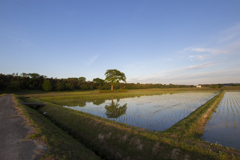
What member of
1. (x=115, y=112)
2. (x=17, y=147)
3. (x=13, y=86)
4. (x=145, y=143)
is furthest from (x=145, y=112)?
(x=13, y=86)

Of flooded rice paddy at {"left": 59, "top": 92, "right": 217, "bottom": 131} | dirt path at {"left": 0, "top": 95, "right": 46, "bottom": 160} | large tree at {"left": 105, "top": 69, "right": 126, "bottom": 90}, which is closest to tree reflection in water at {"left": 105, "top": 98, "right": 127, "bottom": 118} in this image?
flooded rice paddy at {"left": 59, "top": 92, "right": 217, "bottom": 131}

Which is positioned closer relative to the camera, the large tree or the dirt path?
the dirt path

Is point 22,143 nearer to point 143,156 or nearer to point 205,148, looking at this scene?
point 143,156

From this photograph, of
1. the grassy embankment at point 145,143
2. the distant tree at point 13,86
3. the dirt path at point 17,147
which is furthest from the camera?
the distant tree at point 13,86

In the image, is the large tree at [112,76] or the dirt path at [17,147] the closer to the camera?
the dirt path at [17,147]

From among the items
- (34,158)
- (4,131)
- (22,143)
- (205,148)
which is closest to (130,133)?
(205,148)

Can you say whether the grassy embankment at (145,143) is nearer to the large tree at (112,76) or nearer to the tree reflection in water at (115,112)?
the tree reflection in water at (115,112)

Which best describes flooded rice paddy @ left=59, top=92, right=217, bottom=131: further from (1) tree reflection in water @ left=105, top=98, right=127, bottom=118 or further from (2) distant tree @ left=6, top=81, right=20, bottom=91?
(2) distant tree @ left=6, top=81, right=20, bottom=91

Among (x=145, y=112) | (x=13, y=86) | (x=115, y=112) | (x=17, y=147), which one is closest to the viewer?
(x=17, y=147)

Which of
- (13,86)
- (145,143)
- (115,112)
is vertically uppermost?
(13,86)

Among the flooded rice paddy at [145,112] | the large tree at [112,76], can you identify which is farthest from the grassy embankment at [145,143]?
the large tree at [112,76]

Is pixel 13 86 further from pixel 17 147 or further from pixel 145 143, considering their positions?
pixel 145 143

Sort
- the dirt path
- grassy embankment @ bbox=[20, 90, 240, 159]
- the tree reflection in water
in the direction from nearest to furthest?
the dirt path
grassy embankment @ bbox=[20, 90, 240, 159]
the tree reflection in water

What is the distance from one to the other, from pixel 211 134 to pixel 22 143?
11.1 meters
